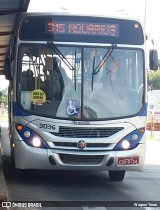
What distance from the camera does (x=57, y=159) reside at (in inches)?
339

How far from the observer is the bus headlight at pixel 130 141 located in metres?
8.85

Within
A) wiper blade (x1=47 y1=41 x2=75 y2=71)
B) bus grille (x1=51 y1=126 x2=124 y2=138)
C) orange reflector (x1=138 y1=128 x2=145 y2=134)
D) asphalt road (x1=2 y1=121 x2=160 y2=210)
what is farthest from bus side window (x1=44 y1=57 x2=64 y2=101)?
asphalt road (x1=2 y1=121 x2=160 y2=210)

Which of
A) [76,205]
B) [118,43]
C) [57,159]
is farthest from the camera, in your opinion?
[118,43]

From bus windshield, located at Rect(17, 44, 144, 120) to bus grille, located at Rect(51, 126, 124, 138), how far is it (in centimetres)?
23

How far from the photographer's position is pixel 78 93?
29.2ft

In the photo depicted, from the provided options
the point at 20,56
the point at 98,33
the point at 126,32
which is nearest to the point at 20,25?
the point at 20,56

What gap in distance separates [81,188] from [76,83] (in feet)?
7.01

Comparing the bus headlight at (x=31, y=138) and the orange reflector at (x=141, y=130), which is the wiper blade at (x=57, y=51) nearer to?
the bus headlight at (x=31, y=138)

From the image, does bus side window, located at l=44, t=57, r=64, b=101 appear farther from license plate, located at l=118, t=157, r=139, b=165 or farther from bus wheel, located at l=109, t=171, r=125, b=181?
bus wheel, located at l=109, t=171, r=125, b=181

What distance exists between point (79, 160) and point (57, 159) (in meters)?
0.42

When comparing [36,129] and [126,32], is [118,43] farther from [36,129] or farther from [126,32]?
[36,129]

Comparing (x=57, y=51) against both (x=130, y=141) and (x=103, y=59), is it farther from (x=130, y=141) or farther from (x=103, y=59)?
(x=130, y=141)

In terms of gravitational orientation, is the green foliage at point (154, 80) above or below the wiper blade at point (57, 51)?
below

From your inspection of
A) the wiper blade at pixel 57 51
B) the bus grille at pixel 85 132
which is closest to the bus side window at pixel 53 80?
the wiper blade at pixel 57 51
